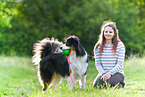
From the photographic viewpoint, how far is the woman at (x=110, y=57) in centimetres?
506

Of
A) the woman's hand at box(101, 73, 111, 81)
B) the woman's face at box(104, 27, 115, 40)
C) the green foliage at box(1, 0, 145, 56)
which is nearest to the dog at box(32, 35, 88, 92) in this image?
the woman's hand at box(101, 73, 111, 81)

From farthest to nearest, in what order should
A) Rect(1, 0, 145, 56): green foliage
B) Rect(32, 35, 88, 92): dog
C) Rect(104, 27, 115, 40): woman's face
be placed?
Rect(1, 0, 145, 56): green foliage → Rect(104, 27, 115, 40): woman's face → Rect(32, 35, 88, 92): dog

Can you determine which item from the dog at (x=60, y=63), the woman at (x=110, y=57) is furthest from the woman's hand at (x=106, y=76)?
the dog at (x=60, y=63)

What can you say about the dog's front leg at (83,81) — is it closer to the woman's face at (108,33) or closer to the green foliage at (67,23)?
the woman's face at (108,33)

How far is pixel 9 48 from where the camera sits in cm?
2188

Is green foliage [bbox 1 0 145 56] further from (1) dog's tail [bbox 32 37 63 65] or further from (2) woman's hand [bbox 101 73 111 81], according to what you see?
(2) woman's hand [bbox 101 73 111 81]

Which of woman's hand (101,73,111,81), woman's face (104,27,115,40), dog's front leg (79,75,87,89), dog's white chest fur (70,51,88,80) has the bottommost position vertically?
dog's front leg (79,75,87,89)

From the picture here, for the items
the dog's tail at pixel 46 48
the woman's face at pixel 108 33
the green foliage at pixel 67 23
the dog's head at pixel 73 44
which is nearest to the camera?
the dog's head at pixel 73 44

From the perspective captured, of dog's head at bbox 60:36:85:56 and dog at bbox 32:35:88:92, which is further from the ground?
dog's head at bbox 60:36:85:56

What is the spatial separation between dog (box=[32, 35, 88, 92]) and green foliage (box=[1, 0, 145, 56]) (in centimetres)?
1457

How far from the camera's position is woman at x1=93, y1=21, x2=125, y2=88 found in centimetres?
506

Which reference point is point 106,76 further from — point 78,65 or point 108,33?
point 108,33

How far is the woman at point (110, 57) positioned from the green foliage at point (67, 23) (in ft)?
49.5

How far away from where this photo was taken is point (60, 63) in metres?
5.33
